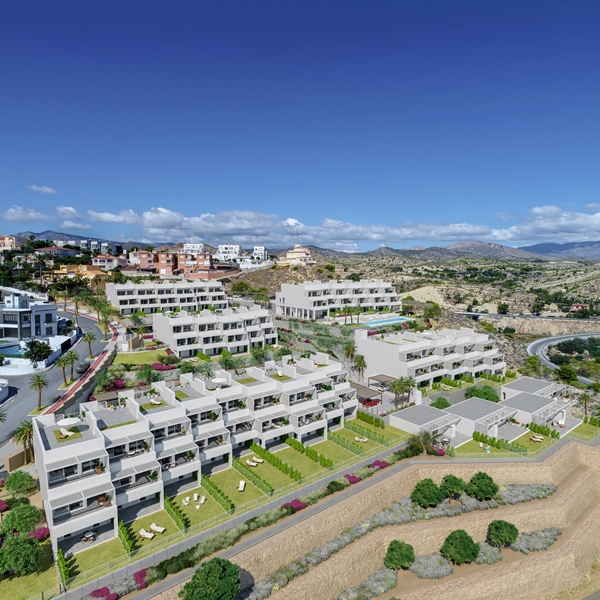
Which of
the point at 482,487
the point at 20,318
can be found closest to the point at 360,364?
the point at 482,487

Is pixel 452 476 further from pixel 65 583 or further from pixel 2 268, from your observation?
pixel 2 268

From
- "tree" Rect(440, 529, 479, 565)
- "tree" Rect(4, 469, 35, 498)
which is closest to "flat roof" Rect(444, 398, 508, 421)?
"tree" Rect(440, 529, 479, 565)


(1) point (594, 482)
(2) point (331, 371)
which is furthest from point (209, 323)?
(1) point (594, 482)

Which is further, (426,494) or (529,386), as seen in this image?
(529,386)

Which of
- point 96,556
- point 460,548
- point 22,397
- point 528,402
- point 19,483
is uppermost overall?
point 22,397

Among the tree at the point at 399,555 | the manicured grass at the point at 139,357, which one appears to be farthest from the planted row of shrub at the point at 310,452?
the manicured grass at the point at 139,357

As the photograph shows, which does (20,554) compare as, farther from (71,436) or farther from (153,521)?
(153,521)
